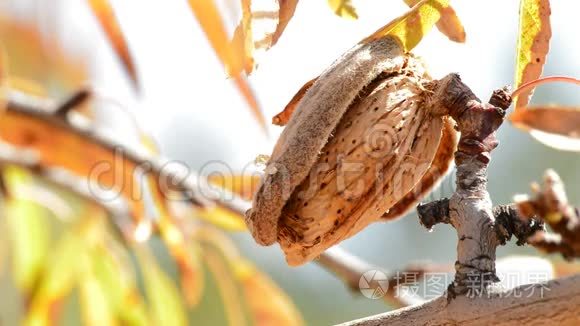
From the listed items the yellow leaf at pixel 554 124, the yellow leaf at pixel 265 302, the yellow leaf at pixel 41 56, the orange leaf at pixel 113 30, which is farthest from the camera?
the yellow leaf at pixel 41 56

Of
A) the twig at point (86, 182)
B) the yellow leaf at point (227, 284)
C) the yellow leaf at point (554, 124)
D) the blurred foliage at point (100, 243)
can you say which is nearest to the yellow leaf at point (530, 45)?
the yellow leaf at point (554, 124)

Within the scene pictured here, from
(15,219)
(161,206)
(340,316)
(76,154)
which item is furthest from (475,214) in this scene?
(340,316)

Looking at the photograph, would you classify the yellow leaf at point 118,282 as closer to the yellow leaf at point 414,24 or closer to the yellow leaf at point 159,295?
the yellow leaf at point 159,295

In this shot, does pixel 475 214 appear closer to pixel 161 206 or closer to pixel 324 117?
pixel 324 117

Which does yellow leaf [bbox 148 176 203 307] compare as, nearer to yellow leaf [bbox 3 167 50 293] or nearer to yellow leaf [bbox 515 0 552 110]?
yellow leaf [bbox 3 167 50 293]

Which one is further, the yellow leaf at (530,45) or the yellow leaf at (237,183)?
the yellow leaf at (237,183)

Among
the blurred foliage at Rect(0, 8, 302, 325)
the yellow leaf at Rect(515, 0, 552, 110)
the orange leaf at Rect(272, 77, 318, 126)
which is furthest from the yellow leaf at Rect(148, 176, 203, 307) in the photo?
the yellow leaf at Rect(515, 0, 552, 110)

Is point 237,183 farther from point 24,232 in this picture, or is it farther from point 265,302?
point 24,232
